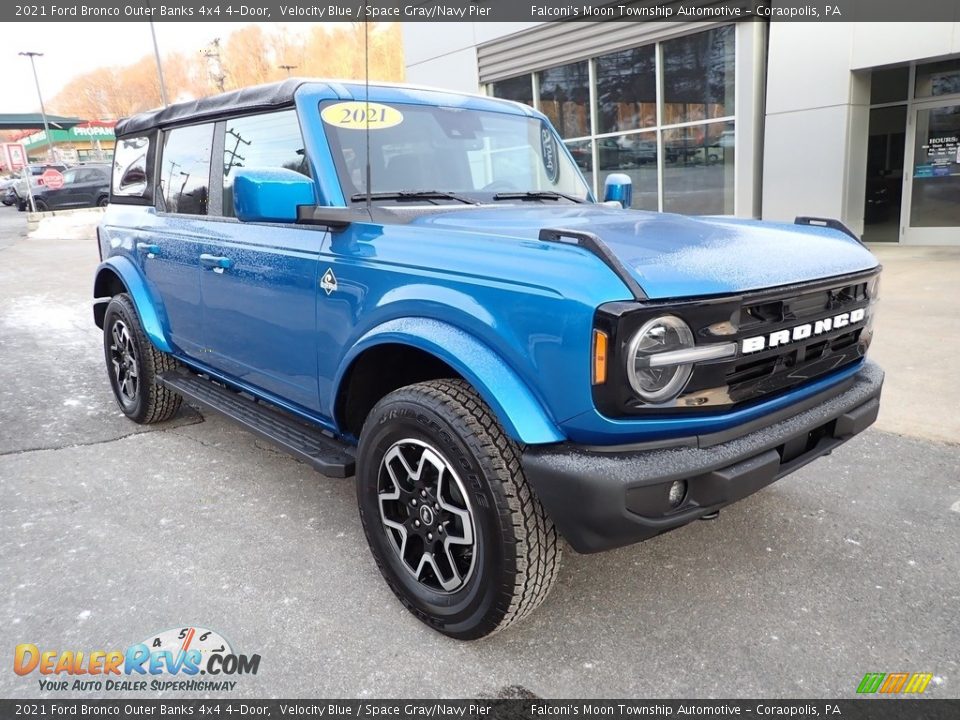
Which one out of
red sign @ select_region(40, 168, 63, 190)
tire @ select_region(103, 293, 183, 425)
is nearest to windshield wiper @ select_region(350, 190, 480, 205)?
tire @ select_region(103, 293, 183, 425)

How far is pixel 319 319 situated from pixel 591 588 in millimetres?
1513

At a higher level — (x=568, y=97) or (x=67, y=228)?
(x=568, y=97)

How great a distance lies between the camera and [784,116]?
10914 mm

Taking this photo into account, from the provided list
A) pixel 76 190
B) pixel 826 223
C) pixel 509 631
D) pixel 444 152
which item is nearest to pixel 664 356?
pixel 509 631

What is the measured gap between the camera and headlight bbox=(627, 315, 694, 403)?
1990 millimetres

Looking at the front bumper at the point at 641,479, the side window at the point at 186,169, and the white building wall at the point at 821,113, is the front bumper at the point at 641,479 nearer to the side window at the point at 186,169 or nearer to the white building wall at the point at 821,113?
the side window at the point at 186,169

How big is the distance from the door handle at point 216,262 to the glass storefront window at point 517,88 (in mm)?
12410

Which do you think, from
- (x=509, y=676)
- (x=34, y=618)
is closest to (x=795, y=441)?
(x=509, y=676)

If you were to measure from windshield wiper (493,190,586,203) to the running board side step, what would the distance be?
52.5 inches

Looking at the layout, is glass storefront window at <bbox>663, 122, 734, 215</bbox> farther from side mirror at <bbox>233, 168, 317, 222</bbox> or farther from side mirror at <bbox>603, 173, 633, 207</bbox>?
side mirror at <bbox>233, 168, 317, 222</bbox>

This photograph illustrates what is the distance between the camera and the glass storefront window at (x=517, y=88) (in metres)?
15.0

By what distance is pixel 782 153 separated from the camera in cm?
1103

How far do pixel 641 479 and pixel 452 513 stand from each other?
2.31 ft

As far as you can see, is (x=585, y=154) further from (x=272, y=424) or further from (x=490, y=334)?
(x=490, y=334)
